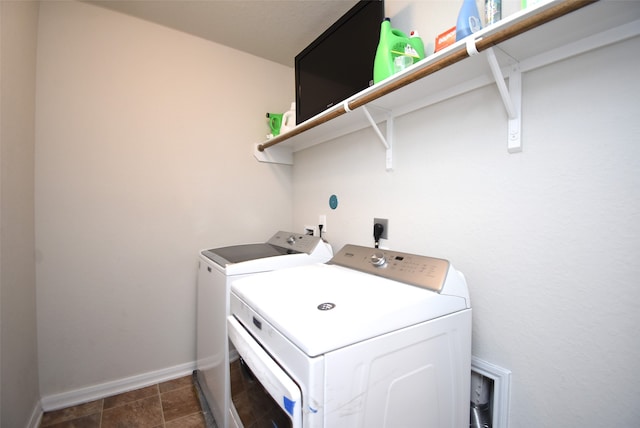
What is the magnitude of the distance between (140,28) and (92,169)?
3.53ft

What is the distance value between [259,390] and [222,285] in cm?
61

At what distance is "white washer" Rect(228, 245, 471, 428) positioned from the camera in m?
0.66

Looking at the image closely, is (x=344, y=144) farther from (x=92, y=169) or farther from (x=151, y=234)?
(x=92, y=169)

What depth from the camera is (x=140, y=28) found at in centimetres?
189

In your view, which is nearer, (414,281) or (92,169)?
(414,281)

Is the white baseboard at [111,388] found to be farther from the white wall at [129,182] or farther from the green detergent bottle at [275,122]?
the green detergent bottle at [275,122]

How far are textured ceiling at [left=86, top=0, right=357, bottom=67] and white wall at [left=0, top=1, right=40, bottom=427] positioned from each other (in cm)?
63

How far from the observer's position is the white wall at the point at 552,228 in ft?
2.52

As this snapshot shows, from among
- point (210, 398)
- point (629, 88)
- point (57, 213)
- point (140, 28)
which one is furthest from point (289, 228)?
point (629, 88)

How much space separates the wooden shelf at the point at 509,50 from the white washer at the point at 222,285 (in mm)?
888

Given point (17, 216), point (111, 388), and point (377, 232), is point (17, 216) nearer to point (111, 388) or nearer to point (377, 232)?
point (111, 388)

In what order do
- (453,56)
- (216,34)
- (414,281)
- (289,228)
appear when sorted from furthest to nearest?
1. (289,228)
2. (216,34)
3. (414,281)
4. (453,56)

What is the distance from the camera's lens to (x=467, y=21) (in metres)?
0.94

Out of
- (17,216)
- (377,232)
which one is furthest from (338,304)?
(17,216)
